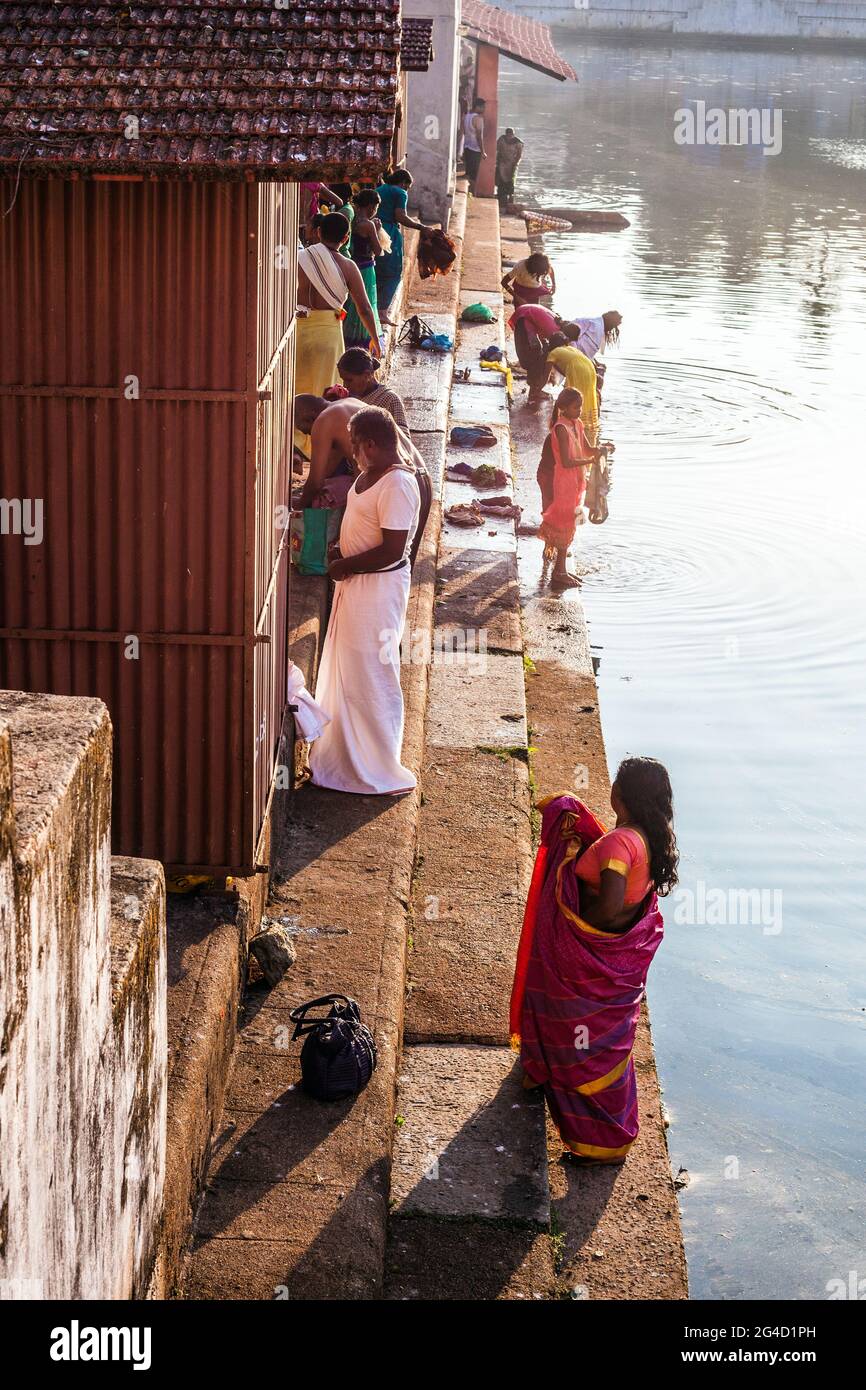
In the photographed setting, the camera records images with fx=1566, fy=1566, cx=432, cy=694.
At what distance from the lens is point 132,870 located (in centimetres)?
331

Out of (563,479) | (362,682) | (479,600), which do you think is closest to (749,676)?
(563,479)

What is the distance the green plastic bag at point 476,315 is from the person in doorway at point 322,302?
8.63 meters

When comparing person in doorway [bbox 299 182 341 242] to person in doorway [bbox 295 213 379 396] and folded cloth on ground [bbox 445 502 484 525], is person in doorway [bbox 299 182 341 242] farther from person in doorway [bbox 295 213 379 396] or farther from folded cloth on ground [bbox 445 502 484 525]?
folded cloth on ground [bbox 445 502 484 525]

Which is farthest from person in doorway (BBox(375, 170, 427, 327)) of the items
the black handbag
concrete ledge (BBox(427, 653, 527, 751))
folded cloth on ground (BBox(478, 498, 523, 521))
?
the black handbag

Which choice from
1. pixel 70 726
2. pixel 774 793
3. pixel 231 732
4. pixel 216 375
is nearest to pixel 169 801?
pixel 231 732

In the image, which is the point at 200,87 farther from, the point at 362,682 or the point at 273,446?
the point at 362,682

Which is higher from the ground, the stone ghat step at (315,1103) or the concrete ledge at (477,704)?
the concrete ledge at (477,704)

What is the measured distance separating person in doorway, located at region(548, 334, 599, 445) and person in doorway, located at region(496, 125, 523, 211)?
16289 mm

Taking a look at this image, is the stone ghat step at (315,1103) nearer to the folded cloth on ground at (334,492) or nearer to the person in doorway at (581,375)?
the folded cloth on ground at (334,492)

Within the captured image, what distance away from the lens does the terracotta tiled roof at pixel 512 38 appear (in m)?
25.9

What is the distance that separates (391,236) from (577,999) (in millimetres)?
9991

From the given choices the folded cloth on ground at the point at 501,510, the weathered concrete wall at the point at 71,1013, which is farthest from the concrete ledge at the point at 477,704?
the weathered concrete wall at the point at 71,1013

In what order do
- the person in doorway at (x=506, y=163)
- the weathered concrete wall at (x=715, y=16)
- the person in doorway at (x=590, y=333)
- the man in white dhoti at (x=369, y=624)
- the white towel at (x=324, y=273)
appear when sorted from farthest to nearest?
the weathered concrete wall at (x=715, y=16)
the person in doorway at (x=506, y=163)
the person in doorway at (x=590, y=333)
the white towel at (x=324, y=273)
the man in white dhoti at (x=369, y=624)

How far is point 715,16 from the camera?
65.8m
